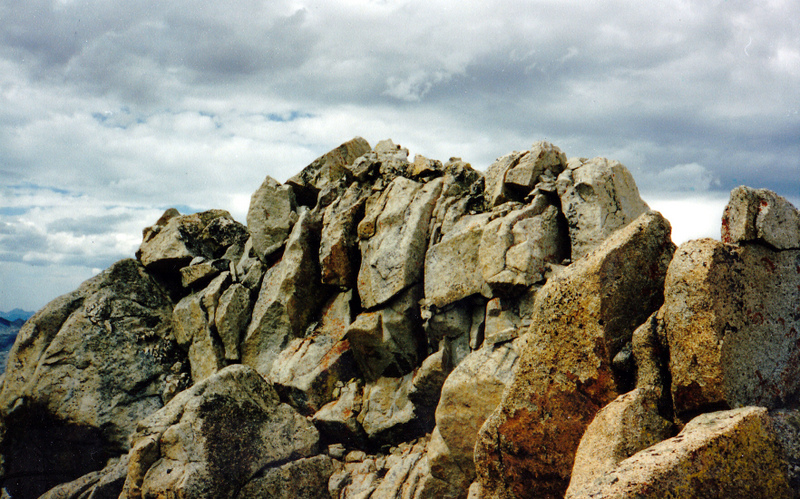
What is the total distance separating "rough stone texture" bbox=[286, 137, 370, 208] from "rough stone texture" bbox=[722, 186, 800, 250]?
24.2m

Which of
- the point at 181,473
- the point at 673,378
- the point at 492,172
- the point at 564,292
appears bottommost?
the point at 181,473

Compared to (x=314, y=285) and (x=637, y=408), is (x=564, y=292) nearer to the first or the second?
(x=637, y=408)

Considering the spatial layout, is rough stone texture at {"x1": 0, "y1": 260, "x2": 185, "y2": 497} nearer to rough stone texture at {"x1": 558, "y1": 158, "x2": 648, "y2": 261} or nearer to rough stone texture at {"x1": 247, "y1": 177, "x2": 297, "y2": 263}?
rough stone texture at {"x1": 247, "y1": 177, "x2": 297, "y2": 263}

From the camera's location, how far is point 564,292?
12.8 m

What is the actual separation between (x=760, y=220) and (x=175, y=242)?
3359 cm

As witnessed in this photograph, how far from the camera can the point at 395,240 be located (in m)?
25.2

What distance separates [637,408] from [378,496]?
12.8 m

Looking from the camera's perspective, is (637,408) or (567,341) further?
(567,341)

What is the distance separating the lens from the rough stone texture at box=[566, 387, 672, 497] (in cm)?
1041

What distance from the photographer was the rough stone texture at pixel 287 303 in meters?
28.6

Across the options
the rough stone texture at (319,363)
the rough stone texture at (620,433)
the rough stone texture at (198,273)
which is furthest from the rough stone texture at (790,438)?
the rough stone texture at (198,273)

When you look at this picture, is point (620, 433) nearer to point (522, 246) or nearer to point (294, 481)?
point (522, 246)

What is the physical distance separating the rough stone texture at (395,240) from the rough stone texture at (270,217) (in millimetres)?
6965

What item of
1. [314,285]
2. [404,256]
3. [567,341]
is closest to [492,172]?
[404,256]
